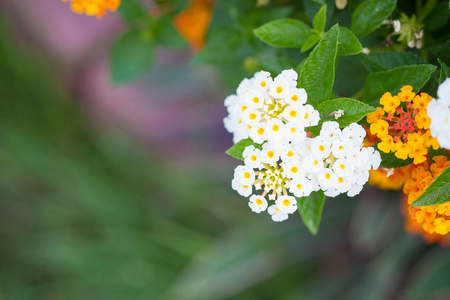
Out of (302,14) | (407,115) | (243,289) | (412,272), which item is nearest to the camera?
(407,115)

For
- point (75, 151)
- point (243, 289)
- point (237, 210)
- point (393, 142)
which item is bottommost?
point (393, 142)

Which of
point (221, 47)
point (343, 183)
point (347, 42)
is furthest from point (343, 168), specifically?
point (221, 47)

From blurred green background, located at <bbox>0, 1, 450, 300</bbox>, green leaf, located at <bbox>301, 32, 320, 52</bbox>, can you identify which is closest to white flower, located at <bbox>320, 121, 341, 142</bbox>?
green leaf, located at <bbox>301, 32, 320, 52</bbox>

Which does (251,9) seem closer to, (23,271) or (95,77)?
(95,77)

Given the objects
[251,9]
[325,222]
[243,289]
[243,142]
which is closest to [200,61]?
[251,9]

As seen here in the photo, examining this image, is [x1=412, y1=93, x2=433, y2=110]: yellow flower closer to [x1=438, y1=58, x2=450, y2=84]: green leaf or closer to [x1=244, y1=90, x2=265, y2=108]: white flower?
[x1=438, y1=58, x2=450, y2=84]: green leaf

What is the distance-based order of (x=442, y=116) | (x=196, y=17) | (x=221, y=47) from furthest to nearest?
(x=196, y=17), (x=221, y=47), (x=442, y=116)

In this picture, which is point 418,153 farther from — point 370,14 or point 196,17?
point 196,17
